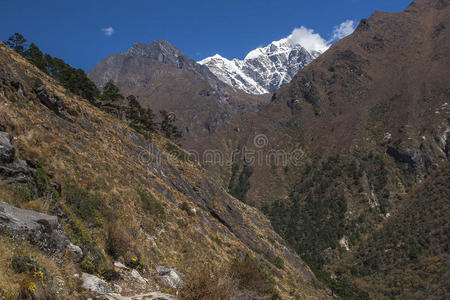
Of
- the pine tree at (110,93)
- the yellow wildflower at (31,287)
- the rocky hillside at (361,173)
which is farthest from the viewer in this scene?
the rocky hillside at (361,173)

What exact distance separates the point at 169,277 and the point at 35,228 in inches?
221

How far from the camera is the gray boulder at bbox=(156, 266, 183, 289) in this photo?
393 inches

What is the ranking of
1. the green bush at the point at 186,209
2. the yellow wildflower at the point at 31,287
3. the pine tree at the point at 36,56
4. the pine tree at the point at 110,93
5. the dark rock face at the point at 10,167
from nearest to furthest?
the yellow wildflower at the point at 31,287 → the dark rock face at the point at 10,167 → the green bush at the point at 186,209 → the pine tree at the point at 36,56 → the pine tree at the point at 110,93

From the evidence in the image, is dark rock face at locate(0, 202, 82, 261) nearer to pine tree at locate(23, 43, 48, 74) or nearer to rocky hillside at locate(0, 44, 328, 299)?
rocky hillside at locate(0, 44, 328, 299)

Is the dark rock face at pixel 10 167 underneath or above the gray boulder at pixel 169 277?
above

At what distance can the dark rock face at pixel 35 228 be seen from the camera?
5.76 metres

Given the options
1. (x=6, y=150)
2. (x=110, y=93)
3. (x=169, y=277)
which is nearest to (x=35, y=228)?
(x=6, y=150)

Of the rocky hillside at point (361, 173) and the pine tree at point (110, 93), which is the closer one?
the pine tree at point (110, 93)

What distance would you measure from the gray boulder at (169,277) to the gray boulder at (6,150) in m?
5.97

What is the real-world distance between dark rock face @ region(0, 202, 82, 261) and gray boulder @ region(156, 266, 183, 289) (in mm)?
3933

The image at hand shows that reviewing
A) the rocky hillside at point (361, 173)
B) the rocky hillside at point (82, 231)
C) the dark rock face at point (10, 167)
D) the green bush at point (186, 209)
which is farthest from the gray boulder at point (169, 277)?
the rocky hillside at point (361, 173)

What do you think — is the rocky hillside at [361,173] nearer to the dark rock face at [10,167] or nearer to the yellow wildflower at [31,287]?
the dark rock face at [10,167]

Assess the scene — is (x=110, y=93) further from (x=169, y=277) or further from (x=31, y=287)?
(x=31, y=287)

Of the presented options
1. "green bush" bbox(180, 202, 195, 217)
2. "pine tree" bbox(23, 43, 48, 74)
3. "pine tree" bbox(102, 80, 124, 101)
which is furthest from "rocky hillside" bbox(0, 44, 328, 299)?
"pine tree" bbox(102, 80, 124, 101)
